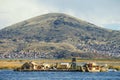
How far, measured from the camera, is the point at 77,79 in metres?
174

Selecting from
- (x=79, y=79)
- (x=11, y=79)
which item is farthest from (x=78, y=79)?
(x=11, y=79)

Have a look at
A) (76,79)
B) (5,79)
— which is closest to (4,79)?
(5,79)

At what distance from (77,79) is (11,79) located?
23920mm

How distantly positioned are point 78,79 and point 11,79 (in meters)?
24.3

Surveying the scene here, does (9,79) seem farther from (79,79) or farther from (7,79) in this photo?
(79,79)

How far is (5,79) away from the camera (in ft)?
560

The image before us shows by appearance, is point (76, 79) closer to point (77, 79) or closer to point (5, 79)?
point (77, 79)

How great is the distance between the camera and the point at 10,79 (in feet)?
561

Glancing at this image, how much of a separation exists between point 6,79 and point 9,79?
1.07 metres

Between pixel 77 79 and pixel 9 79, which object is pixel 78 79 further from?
pixel 9 79

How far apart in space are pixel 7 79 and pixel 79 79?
85.4ft

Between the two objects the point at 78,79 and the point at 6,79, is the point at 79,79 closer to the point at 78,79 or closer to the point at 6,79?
the point at 78,79

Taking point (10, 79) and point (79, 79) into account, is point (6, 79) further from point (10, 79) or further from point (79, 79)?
point (79, 79)

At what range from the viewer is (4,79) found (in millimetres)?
170875
